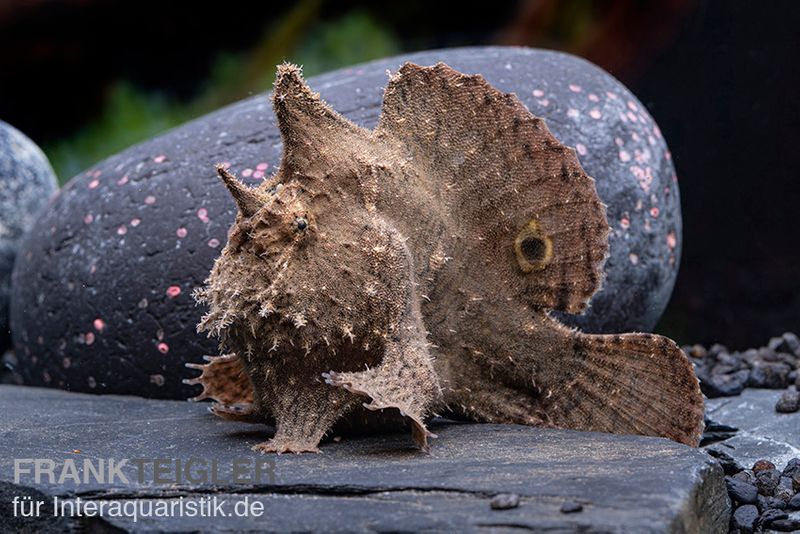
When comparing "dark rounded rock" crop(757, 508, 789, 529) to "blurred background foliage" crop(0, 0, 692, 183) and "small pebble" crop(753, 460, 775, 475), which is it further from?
"blurred background foliage" crop(0, 0, 692, 183)

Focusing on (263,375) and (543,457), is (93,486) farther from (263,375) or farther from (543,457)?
(543,457)

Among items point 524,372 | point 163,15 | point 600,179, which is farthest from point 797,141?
point 163,15

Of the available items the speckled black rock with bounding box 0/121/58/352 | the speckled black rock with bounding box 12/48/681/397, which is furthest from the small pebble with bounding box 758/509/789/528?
the speckled black rock with bounding box 0/121/58/352

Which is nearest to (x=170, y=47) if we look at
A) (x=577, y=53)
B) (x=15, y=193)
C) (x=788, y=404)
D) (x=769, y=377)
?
(x=15, y=193)

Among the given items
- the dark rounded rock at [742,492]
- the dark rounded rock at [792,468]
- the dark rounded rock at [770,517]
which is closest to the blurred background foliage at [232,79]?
the dark rounded rock at [792,468]

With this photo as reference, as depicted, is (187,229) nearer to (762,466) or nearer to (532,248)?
(532,248)

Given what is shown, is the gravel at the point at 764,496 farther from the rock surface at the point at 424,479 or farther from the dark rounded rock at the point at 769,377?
the dark rounded rock at the point at 769,377
